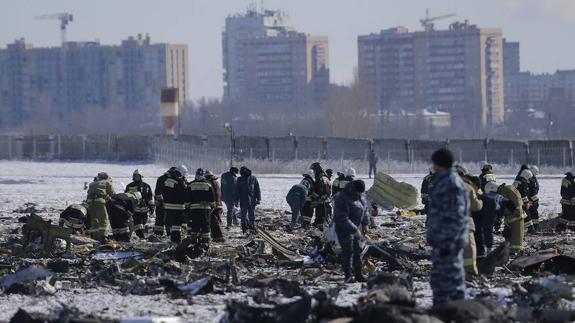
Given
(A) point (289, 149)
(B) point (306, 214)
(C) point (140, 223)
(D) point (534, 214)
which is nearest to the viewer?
(C) point (140, 223)

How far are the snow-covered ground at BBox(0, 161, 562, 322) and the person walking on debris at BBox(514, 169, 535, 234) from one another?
A: 482 centimetres

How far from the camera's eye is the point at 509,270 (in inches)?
793

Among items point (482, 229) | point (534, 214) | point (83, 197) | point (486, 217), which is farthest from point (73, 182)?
point (482, 229)

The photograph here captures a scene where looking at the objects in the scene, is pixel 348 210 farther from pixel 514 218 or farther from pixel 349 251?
pixel 514 218

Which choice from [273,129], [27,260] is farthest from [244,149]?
[273,129]

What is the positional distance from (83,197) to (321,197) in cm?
1363

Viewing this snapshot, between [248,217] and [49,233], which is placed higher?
[49,233]

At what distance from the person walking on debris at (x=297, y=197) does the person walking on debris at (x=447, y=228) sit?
48.6 ft

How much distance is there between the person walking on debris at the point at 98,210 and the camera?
83.6 ft

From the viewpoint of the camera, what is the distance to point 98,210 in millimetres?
25562

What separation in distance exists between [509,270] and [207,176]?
9.00 m

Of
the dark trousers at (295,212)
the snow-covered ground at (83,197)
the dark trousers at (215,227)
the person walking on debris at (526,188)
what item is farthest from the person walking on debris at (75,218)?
the person walking on debris at (526,188)

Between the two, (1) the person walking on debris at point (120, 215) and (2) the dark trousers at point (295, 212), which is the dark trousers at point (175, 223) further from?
(2) the dark trousers at point (295, 212)

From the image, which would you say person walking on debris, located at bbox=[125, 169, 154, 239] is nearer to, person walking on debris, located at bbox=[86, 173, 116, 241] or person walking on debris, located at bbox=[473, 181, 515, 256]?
person walking on debris, located at bbox=[86, 173, 116, 241]
